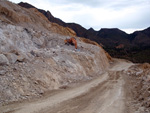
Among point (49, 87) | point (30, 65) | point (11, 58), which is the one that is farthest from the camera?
point (30, 65)

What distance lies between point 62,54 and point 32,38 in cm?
408

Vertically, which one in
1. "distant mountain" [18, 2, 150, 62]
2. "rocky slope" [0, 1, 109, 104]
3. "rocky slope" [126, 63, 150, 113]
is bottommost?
"rocky slope" [126, 63, 150, 113]

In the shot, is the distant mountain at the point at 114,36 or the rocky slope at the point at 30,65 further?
the distant mountain at the point at 114,36

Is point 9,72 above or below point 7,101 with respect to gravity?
above

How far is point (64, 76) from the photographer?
11.8 m

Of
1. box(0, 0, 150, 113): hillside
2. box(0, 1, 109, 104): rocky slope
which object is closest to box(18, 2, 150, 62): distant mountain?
box(0, 1, 109, 104): rocky slope

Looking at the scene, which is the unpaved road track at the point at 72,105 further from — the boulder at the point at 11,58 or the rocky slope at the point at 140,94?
the boulder at the point at 11,58

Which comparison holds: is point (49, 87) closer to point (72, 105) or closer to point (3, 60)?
point (72, 105)

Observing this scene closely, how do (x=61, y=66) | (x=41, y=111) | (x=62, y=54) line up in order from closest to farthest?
1. (x=41, y=111)
2. (x=61, y=66)
3. (x=62, y=54)

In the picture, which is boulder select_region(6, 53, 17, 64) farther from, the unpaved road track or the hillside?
the unpaved road track

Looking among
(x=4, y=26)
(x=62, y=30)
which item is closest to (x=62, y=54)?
(x=4, y=26)

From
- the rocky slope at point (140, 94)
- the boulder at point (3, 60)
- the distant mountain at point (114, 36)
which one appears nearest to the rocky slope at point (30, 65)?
the boulder at point (3, 60)

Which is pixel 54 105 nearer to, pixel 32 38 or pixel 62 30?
pixel 32 38

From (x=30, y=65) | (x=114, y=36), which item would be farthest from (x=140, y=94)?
(x=114, y=36)
